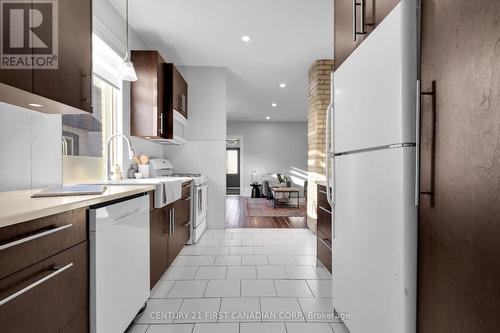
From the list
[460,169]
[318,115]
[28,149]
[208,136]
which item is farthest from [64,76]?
[318,115]

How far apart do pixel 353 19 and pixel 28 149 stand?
216 centimetres

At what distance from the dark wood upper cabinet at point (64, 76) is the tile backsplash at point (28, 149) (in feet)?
0.28

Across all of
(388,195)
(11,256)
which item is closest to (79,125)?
(11,256)

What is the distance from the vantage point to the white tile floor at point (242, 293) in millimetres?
1851

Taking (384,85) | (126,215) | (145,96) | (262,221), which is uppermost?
(145,96)

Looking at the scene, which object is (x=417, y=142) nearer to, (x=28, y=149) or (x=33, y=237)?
(x=33, y=237)

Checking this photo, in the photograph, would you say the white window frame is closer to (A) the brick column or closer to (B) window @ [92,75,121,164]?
(B) window @ [92,75,121,164]

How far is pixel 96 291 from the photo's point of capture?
4.23 ft

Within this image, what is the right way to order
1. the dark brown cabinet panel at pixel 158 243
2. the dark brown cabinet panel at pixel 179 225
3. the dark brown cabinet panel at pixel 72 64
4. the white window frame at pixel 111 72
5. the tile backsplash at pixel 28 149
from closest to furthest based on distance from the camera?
1. the dark brown cabinet panel at pixel 72 64
2. the tile backsplash at pixel 28 149
3. the dark brown cabinet panel at pixel 158 243
4. the white window frame at pixel 111 72
5. the dark brown cabinet panel at pixel 179 225

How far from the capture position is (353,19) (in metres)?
1.59

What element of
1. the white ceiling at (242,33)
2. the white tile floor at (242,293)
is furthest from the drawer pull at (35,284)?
the white ceiling at (242,33)

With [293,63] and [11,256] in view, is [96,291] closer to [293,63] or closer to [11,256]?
[11,256]

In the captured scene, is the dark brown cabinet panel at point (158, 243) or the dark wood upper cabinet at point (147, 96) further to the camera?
the dark wood upper cabinet at point (147, 96)

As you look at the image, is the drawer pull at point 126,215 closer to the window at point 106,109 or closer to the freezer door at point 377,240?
the window at point 106,109
